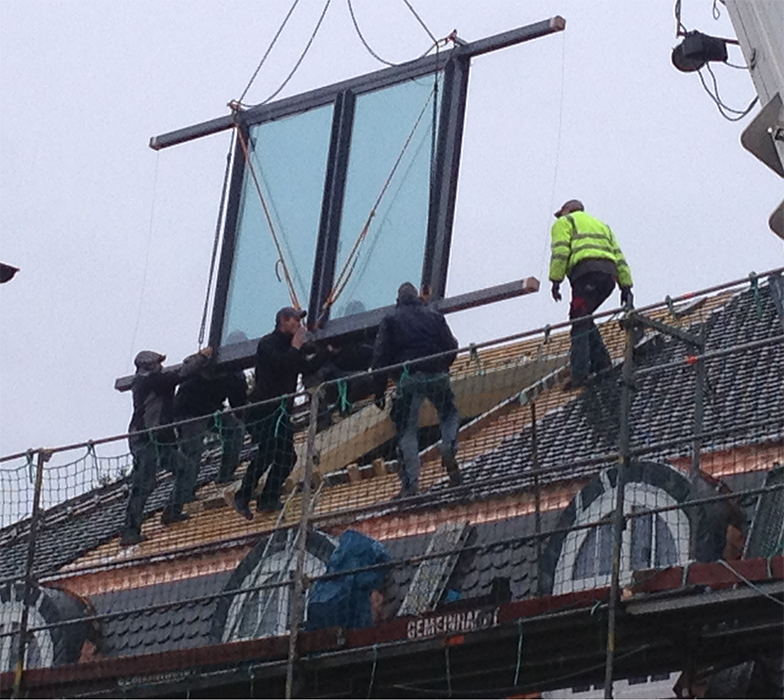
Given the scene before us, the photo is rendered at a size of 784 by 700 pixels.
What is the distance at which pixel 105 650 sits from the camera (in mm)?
15938

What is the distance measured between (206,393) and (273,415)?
77.8 inches

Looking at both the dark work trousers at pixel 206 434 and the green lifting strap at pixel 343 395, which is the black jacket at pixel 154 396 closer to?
A: the dark work trousers at pixel 206 434

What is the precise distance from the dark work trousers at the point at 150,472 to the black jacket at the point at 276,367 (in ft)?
2.63

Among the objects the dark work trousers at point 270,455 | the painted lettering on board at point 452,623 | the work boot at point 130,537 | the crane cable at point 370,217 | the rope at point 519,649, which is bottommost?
the rope at point 519,649

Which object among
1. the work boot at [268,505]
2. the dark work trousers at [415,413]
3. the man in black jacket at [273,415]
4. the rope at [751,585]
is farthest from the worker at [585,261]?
the rope at [751,585]

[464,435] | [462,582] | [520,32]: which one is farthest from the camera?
[520,32]

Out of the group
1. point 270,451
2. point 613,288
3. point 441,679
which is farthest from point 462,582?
point 613,288

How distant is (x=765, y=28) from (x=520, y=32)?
8.85m

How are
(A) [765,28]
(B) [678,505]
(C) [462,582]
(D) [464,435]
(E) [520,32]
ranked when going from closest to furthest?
(A) [765,28] → (B) [678,505] → (C) [462,582] → (D) [464,435] → (E) [520,32]

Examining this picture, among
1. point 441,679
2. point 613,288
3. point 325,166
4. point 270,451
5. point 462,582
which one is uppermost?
point 325,166

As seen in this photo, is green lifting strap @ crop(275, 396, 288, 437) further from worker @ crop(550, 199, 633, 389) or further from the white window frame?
the white window frame

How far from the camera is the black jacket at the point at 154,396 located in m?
17.2

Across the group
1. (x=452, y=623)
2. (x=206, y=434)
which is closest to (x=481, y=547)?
(x=452, y=623)

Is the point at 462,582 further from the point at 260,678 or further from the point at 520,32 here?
the point at 520,32
